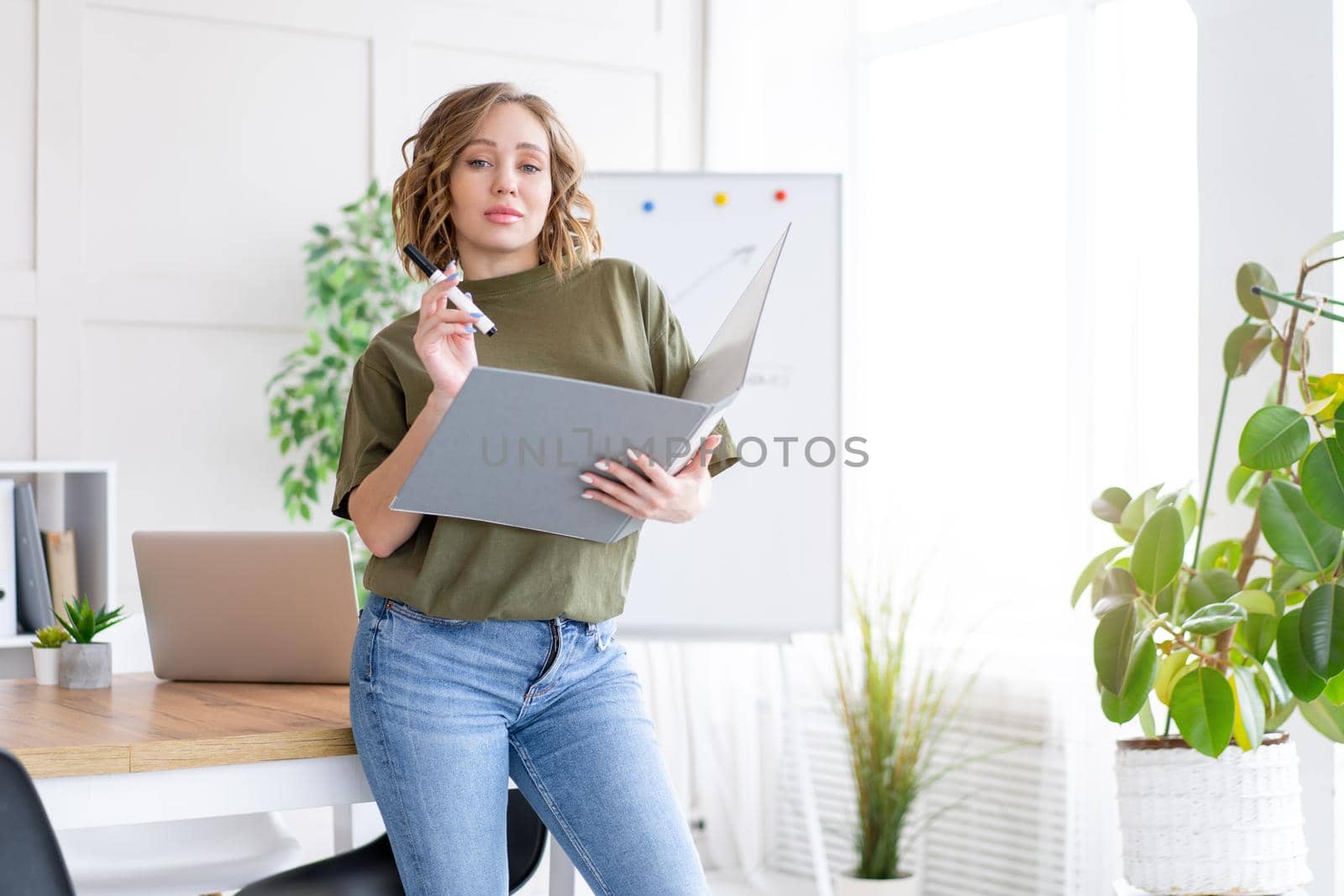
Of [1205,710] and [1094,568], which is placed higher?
[1094,568]

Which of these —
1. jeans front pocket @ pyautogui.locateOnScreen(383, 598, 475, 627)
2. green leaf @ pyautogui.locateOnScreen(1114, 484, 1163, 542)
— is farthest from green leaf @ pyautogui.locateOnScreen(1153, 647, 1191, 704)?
jeans front pocket @ pyautogui.locateOnScreen(383, 598, 475, 627)

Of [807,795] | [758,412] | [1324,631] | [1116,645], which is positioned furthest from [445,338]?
[807,795]

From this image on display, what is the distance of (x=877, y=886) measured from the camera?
3041mm

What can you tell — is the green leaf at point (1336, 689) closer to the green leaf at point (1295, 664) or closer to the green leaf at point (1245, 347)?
the green leaf at point (1295, 664)

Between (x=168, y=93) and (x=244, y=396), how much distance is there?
74 centimetres

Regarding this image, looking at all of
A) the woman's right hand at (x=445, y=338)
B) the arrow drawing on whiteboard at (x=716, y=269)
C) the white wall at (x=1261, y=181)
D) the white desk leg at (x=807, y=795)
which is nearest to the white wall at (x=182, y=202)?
the arrow drawing on whiteboard at (x=716, y=269)

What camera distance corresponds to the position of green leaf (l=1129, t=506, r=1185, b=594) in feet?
6.62

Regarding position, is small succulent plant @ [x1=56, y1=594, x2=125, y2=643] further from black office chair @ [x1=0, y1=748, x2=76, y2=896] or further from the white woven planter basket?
the white woven planter basket

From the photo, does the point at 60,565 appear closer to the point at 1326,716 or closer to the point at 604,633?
the point at 604,633

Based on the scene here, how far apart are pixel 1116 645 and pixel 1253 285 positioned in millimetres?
628

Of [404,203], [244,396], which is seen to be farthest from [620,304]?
[244,396]

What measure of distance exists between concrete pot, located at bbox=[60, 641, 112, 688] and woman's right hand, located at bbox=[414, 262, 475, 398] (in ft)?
2.40

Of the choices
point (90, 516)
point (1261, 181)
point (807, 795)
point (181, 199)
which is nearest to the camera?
point (1261, 181)

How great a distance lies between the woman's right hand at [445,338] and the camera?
4.44 feet
